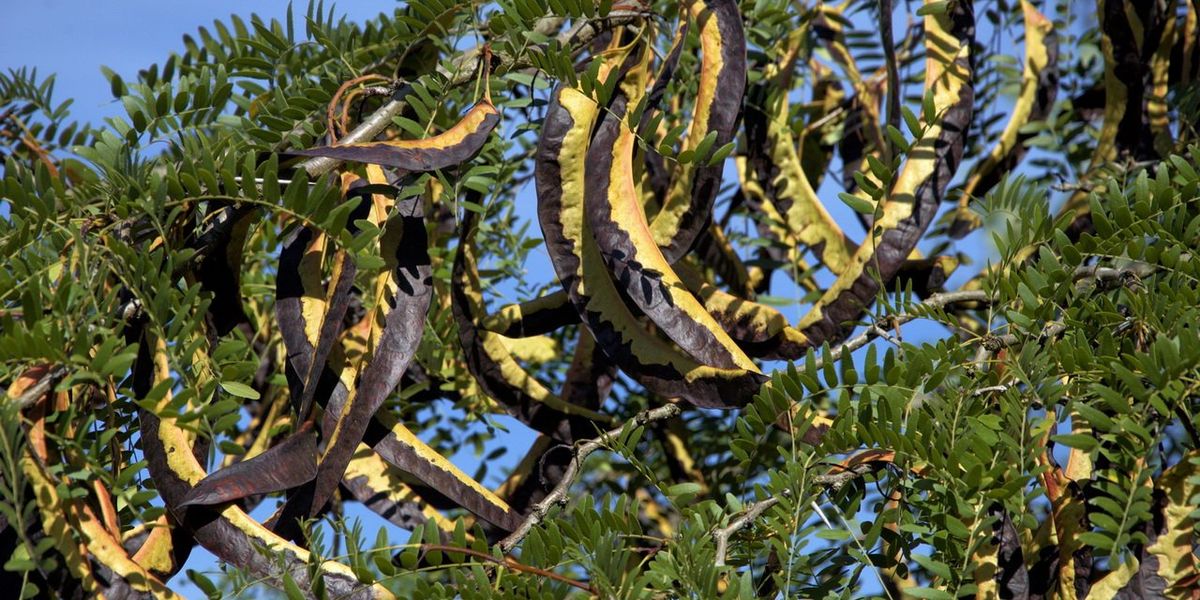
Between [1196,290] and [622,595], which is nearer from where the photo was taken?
[622,595]

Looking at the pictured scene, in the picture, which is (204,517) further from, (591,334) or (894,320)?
(894,320)

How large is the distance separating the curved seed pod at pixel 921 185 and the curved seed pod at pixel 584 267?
182 millimetres

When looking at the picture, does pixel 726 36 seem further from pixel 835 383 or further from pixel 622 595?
pixel 622 595

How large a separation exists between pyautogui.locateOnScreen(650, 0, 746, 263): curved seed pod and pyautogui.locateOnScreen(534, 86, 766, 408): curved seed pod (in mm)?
123

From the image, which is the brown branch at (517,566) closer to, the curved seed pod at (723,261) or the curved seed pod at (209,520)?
the curved seed pod at (209,520)

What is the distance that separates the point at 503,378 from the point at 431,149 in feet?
1.06

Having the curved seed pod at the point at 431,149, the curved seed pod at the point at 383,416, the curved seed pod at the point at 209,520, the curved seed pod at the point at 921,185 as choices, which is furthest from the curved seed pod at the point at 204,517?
the curved seed pod at the point at 921,185

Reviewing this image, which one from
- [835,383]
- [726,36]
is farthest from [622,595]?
[726,36]

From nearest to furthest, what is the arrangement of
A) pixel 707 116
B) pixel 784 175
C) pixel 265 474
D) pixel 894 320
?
pixel 265 474
pixel 894 320
pixel 707 116
pixel 784 175

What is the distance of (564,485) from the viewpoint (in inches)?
50.4

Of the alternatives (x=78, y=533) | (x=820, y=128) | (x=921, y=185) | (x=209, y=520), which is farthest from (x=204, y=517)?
(x=820, y=128)

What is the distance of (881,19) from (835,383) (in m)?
0.63

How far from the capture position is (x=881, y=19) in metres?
1.62

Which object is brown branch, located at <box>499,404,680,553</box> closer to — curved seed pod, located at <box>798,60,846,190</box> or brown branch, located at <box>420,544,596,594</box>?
brown branch, located at <box>420,544,596,594</box>
